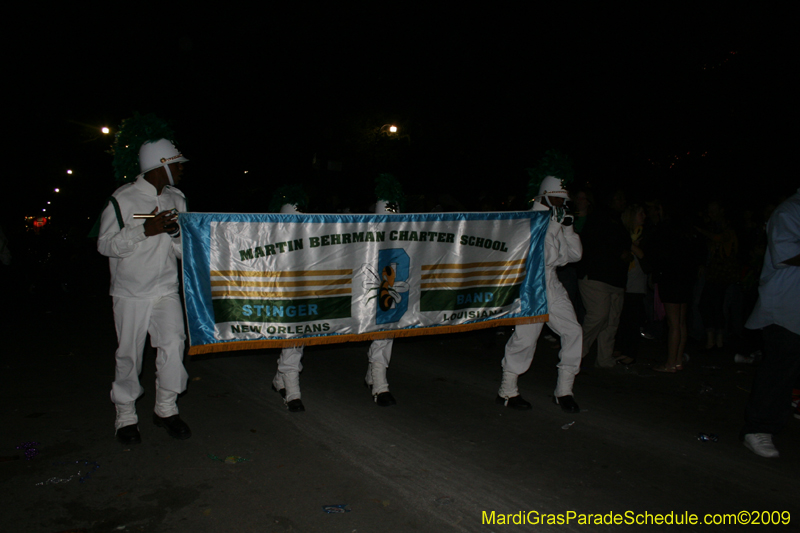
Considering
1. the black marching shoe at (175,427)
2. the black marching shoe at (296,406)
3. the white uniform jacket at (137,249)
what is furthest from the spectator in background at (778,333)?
the white uniform jacket at (137,249)

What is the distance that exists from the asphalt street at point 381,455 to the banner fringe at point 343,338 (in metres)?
0.69

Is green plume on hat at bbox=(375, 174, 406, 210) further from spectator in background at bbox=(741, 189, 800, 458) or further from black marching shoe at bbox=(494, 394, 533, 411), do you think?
spectator in background at bbox=(741, 189, 800, 458)

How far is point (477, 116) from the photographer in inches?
822

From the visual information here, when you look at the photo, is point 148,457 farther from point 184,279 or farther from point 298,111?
point 298,111

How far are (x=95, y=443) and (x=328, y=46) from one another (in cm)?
2140

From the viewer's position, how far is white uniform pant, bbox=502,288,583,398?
544cm

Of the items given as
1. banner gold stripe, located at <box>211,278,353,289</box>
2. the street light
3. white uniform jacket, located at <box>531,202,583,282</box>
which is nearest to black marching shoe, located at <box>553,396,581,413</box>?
white uniform jacket, located at <box>531,202,583,282</box>

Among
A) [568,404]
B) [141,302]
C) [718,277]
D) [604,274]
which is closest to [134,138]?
[141,302]

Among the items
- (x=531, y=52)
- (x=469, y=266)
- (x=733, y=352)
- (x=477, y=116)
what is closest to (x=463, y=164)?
(x=477, y=116)

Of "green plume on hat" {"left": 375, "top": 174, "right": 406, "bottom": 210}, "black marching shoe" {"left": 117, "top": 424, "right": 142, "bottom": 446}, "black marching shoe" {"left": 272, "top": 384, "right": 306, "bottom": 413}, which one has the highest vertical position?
"green plume on hat" {"left": 375, "top": 174, "right": 406, "bottom": 210}

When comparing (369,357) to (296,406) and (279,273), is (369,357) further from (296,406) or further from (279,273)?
(279,273)

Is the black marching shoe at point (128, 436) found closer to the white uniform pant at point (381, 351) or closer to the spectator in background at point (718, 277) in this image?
the white uniform pant at point (381, 351)

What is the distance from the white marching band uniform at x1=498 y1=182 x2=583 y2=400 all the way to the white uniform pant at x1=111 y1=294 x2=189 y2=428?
2.87 metres

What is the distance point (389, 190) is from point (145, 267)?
8.44ft
